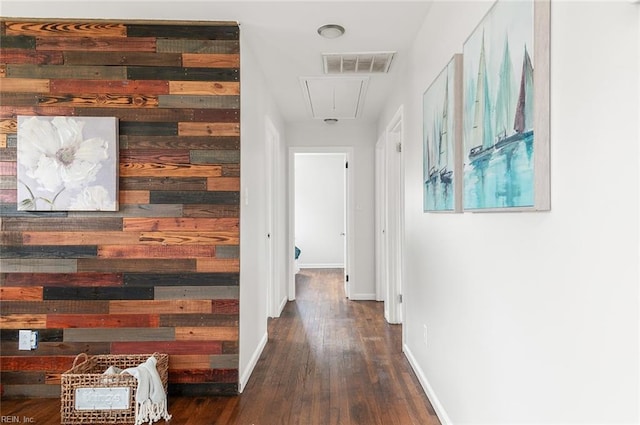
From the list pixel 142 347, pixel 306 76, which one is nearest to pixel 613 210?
pixel 142 347

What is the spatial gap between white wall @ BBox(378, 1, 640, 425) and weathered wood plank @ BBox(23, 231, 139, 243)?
2.07 m

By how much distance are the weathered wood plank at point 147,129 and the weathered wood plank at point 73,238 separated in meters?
0.50

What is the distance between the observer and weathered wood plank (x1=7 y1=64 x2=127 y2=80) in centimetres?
243

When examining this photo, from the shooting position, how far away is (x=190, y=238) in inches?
97.0

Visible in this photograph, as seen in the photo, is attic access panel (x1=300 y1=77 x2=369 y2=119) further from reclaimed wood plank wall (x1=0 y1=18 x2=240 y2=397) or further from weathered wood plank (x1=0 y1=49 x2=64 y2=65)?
weathered wood plank (x1=0 y1=49 x2=64 y2=65)

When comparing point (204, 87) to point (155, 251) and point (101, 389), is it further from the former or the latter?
point (101, 389)

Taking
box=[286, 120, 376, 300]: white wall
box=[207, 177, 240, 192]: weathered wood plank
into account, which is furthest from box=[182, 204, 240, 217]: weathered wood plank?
box=[286, 120, 376, 300]: white wall

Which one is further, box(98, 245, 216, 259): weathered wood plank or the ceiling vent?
the ceiling vent

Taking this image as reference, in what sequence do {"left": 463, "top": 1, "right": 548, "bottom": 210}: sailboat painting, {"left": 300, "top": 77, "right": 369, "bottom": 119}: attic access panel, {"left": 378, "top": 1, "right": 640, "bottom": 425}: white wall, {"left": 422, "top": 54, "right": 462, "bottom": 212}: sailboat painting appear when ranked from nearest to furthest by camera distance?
{"left": 378, "top": 1, "right": 640, "bottom": 425}: white wall → {"left": 463, "top": 1, "right": 548, "bottom": 210}: sailboat painting → {"left": 422, "top": 54, "right": 462, "bottom": 212}: sailboat painting → {"left": 300, "top": 77, "right": 369, "bottom": 119}: attic access panel

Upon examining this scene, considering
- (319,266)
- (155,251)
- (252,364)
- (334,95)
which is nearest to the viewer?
(155,251)

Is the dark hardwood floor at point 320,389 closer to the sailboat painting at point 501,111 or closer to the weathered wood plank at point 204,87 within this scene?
the sailboat painting at point 501,111

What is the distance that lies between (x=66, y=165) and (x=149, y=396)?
4.79ft

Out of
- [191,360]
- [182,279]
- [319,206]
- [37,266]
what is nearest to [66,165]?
[37,266]

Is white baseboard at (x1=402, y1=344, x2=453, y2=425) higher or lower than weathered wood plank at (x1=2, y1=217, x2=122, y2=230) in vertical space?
lower
